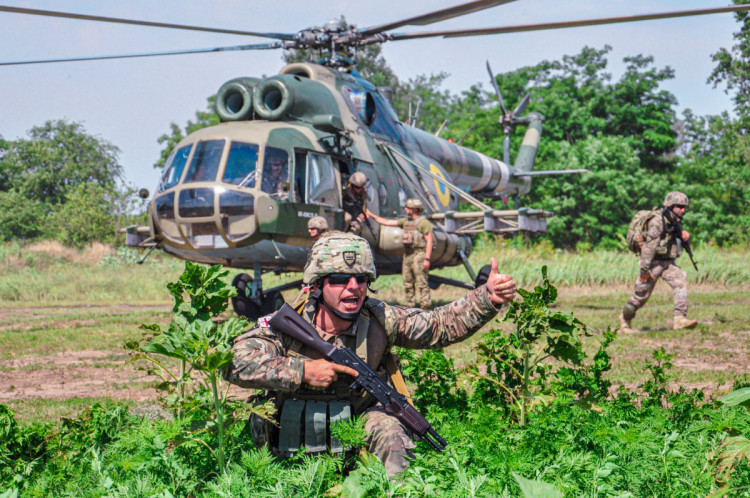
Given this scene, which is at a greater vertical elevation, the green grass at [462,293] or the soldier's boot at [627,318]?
the soldier's boot at [627,318]

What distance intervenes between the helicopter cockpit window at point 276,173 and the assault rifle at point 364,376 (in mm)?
6090

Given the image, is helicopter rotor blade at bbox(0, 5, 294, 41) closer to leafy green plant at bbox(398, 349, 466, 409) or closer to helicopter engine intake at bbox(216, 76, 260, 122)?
helicopter engine intake at bbox(216, 76, 260, 122)

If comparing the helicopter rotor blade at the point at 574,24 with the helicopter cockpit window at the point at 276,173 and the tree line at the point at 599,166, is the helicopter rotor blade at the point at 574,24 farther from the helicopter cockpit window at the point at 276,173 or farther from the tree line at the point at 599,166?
the tree line at the point at 599,166

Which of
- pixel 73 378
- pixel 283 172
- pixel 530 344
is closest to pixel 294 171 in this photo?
pixel 283 172

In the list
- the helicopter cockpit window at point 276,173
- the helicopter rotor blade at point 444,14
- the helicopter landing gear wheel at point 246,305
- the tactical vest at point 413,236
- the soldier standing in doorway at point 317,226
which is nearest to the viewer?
the helicopter rotor blade at point 444,14

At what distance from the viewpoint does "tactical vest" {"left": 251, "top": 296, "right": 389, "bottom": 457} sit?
343cm

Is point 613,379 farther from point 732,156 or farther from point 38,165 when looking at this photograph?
point 38,165

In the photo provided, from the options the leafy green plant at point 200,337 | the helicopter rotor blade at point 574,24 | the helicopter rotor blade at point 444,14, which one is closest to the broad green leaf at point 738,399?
the leafy green plant at point 200,337

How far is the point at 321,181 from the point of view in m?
10.1

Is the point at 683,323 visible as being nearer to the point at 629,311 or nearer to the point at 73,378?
the point at 629,311

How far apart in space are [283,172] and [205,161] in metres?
0.99

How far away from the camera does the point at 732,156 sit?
118ft

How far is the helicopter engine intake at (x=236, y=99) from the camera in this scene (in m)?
10.5

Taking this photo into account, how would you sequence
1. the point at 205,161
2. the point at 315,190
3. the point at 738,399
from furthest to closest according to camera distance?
the point at 315,190 < the point at 205,161 < the point at 738,399
